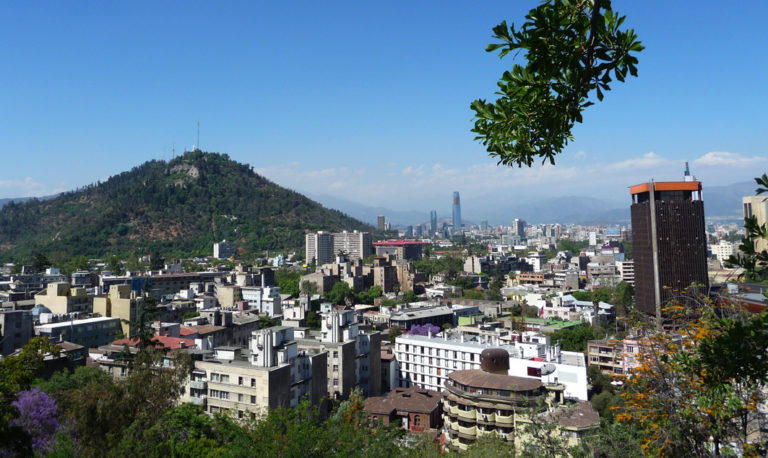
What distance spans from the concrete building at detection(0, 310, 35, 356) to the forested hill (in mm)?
52582

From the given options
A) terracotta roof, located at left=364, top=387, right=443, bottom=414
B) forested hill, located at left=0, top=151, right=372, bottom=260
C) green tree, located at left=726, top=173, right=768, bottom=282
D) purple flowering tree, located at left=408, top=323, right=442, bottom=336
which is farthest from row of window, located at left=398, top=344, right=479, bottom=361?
forested hill, located at left=0, top=151, right=372, bottom=260

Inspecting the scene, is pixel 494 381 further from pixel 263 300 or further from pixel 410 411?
pixel 263 300

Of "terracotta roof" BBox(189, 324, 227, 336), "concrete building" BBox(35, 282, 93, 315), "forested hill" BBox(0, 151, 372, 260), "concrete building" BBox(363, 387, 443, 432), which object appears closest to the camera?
"concrete building" BBox(363, 387, 443, 432)

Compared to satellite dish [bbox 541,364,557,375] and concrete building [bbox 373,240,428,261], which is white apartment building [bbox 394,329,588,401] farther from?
concrete building [bbox 373,240,428,261]

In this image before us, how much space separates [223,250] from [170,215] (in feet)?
58.9

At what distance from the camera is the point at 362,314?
3588 cm

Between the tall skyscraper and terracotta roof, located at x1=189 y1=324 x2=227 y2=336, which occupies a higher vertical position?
the tall skyscraper

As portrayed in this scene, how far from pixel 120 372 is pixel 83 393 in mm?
7367

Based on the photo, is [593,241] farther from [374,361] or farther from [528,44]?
[528,44]

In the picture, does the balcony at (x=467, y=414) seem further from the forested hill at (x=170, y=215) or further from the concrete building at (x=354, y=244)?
the forested hill at (x=170, y=215)

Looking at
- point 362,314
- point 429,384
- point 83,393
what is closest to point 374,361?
point 429,384

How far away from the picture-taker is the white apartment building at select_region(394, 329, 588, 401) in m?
18.8

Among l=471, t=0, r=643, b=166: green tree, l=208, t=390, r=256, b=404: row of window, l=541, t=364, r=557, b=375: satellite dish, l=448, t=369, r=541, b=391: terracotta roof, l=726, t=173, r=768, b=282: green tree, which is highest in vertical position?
l=471, t=0, r=643, b=166: green tree

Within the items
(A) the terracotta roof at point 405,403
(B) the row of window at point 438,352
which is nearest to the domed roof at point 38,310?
(B) the row of window at point 438,352
